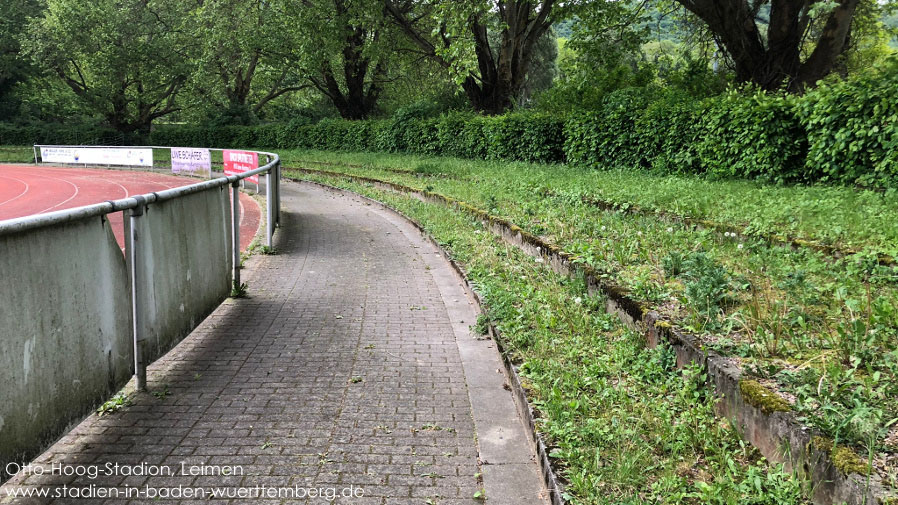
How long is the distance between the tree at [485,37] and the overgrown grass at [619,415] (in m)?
17.0

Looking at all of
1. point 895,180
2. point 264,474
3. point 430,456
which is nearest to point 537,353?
point 430,456

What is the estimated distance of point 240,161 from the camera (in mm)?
20375

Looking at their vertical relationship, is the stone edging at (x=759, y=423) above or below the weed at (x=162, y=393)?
above

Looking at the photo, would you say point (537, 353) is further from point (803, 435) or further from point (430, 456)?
point (803, 435)

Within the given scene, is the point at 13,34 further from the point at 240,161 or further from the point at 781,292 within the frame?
the point at 781,292

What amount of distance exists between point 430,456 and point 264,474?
926 millimetres

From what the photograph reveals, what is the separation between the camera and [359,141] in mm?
33469

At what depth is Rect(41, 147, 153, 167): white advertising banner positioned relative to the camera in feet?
108

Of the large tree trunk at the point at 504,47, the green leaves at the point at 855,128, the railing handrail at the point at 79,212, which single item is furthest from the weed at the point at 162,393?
the large tree trunk at the point at 504,47

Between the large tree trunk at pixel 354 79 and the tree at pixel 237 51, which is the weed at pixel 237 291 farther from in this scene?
the tree at pixel 237 51

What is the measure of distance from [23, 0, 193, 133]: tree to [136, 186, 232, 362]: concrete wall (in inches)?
1652

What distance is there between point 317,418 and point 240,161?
1757 cm

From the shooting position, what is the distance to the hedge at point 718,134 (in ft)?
30.6

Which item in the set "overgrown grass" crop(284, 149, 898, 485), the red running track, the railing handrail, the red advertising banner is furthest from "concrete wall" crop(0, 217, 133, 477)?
the red advertising banner
